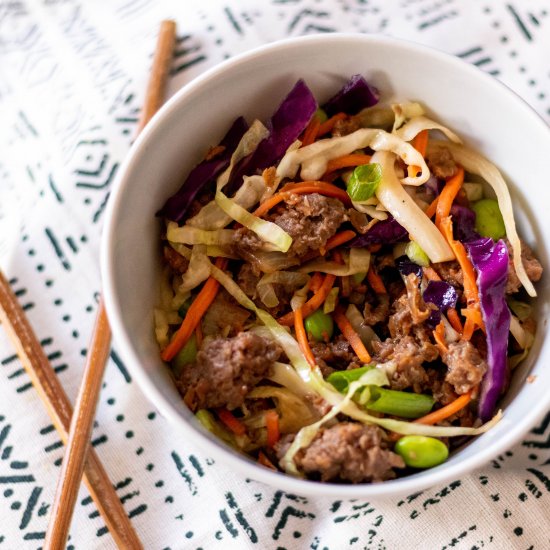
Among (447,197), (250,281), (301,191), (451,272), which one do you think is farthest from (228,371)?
(447,197)

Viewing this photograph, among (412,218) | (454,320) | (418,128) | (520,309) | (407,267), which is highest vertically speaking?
(418,128)

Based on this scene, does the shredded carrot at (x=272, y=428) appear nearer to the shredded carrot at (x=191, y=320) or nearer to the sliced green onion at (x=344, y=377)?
the sliced green onion at (x=344, y=377)

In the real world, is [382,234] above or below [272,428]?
above

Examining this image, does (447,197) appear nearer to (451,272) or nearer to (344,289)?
(451,272)

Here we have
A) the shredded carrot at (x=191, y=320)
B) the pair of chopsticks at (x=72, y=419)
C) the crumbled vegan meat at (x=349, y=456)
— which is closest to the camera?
the crumbled vegan meat at (x=349, y=456)

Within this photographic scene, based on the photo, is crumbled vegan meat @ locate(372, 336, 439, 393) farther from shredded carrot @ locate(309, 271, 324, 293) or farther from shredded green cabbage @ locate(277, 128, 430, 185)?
shredded green cabbage @ locate(277, 128, 430, 185)

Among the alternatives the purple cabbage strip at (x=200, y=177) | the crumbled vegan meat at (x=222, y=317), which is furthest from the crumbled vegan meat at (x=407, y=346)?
the purple cabbage strip at (x=200, y=177)

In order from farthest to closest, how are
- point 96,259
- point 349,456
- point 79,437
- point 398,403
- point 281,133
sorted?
point 96,259, point 79,437, point 281,133, point 398,403, point 349,456
